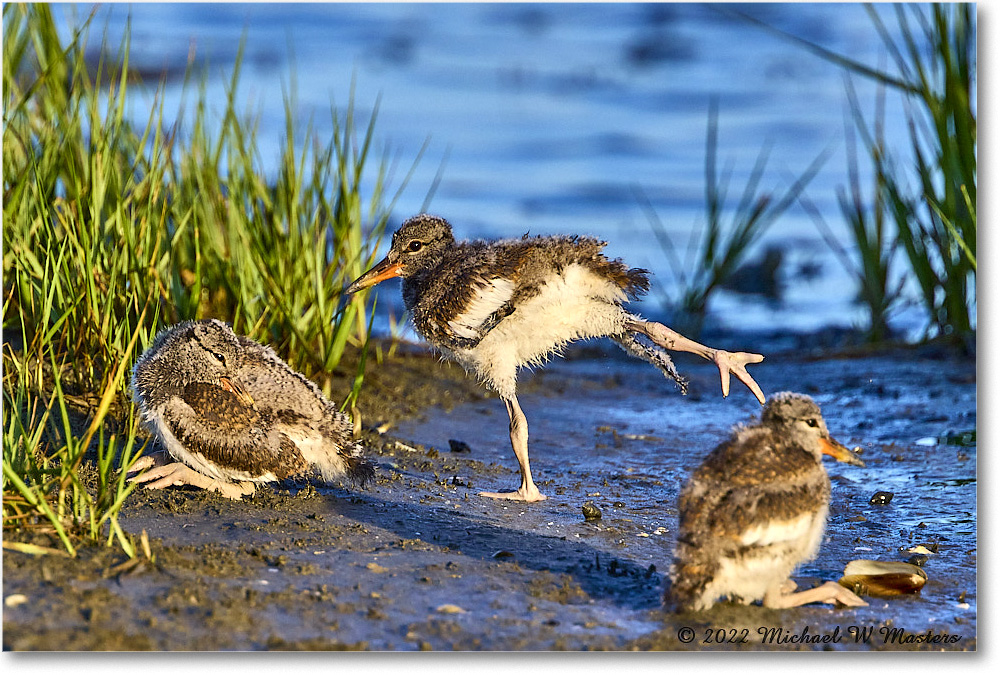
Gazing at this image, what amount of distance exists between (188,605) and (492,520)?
4.59ft

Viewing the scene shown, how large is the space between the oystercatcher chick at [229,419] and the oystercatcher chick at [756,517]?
1.52 meters

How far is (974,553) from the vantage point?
425 centimetres

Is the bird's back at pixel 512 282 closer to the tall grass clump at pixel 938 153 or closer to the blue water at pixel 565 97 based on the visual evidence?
the tall grass clump at pixel 938 153

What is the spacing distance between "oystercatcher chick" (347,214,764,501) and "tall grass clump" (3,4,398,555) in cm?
83

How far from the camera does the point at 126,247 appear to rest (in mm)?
4887

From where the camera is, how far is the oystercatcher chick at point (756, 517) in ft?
11.0

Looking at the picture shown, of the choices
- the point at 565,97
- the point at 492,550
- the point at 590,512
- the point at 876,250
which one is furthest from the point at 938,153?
the point at 565,97

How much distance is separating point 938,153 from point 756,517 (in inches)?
130

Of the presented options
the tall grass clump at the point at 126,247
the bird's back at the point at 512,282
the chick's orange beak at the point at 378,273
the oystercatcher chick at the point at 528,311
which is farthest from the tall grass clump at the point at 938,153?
the tall grass clump at the point at 126,247

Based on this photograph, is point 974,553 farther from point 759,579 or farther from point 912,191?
point 912,191

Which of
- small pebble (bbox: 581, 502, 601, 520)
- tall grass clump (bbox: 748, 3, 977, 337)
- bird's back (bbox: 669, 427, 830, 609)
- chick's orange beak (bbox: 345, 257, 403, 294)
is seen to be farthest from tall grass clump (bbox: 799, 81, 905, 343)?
bird's back (bbox: 669, 427, 830, 609)

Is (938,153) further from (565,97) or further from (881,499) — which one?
(565,97)

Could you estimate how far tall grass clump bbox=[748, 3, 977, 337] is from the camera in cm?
555

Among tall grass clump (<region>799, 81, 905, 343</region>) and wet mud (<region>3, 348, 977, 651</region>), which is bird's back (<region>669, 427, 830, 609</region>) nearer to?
wet mud (<region>3, 348, 977, 651</region>)
